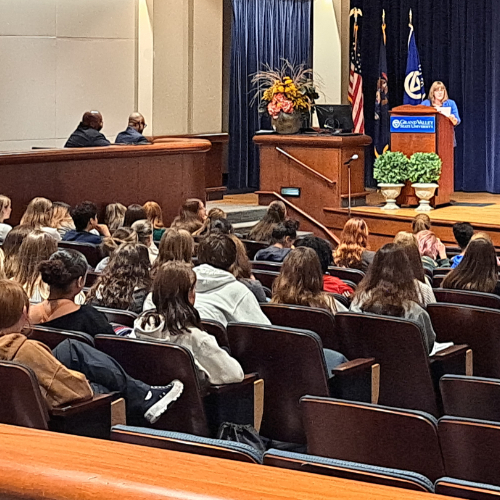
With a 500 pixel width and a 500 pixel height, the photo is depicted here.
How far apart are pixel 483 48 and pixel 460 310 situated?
9.99 meters

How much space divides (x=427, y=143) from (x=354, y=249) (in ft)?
15.7

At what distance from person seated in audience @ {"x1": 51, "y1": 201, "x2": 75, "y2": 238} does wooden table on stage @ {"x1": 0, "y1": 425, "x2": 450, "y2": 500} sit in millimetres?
5942

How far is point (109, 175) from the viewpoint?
855 cm

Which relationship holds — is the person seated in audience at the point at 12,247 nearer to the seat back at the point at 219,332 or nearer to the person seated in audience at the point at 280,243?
the seat back at the point at 219,332

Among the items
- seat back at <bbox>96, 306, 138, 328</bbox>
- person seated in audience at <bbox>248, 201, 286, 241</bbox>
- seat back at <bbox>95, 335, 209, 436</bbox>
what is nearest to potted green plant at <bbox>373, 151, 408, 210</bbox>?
person seated in audience at <bbox>248, 201, 286, 241</bbox>

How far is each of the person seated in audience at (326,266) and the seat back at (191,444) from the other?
2.93 meters

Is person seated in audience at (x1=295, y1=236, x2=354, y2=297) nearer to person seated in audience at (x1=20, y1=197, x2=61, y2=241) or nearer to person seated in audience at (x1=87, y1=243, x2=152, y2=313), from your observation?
person seated in audience at (x1=87, y1=243, x2=152, y2=313)

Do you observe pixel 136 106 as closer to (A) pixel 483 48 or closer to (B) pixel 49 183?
(B) pixel 49 183

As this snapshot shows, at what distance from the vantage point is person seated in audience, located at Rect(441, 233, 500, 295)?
459 centimetres

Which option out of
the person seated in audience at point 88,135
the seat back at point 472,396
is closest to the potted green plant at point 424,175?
the person seated in audience at point 88,135

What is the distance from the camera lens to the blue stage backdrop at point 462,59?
13188mm

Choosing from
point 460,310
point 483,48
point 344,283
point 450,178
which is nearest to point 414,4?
point 483,48

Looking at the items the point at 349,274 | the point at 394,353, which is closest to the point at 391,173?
the point at 349,274

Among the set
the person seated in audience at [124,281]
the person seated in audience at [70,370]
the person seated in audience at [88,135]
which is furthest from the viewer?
the person seated in audience at [88,135]
